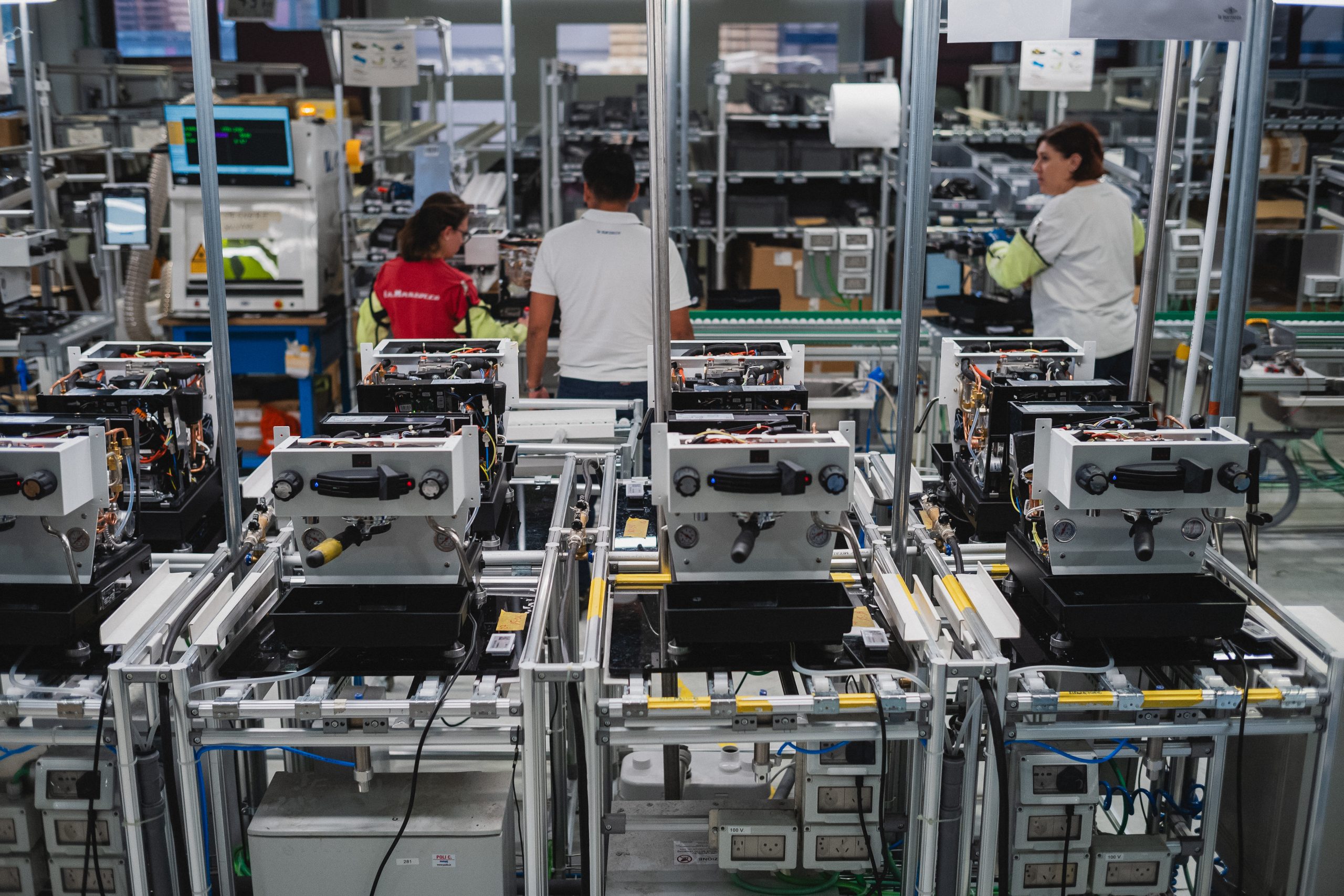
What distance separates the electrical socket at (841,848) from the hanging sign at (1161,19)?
1.78 m

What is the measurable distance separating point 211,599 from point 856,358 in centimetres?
328

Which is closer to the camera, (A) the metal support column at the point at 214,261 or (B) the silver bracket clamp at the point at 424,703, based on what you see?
(B) the silver bracket clamp at the point at 424,703

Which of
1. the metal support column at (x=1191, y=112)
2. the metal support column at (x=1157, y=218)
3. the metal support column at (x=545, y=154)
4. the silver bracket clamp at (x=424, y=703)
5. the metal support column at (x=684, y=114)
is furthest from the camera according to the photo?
the metal support column at (x=545, y=154)

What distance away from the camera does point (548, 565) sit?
2883 mm

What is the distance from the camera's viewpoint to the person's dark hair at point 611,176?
438 cm

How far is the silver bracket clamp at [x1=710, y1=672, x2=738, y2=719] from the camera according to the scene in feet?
7.91

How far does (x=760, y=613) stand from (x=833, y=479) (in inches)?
12.7

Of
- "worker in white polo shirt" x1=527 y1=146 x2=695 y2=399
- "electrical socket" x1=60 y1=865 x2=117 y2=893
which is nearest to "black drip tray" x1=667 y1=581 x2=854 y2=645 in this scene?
"electrical socket" x1=60 y1=865 x2=117 y2=893

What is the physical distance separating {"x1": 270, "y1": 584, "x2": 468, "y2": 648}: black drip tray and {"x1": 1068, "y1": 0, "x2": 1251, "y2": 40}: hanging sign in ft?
5.74

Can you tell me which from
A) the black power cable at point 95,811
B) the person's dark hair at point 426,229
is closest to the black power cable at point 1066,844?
the black power cable at point 95,811

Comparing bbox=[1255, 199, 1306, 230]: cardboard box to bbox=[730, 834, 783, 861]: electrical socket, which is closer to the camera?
bbox=[730, 834, 783, 861]: electrical socket

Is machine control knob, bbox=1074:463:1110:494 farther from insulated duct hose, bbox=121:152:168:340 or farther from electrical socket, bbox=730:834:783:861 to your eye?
insulated duct hose, bbox=121:152:168:340

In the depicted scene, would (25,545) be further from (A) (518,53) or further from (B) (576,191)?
(A) (518,53)

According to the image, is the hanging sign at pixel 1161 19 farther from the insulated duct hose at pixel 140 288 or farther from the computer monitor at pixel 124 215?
the insulated duct hose at pixel 140 288
